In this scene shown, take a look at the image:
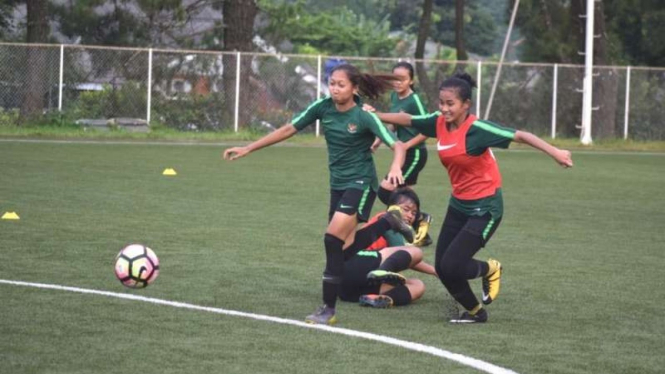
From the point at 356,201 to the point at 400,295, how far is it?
2.74 feet

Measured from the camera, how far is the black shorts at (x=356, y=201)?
889 centimetres

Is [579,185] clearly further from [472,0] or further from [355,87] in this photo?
[472,0]

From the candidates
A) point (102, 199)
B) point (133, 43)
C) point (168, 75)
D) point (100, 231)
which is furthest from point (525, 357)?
point (133, 43)

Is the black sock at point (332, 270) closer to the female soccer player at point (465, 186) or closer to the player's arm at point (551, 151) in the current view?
the female soccer player at point (465, 186)

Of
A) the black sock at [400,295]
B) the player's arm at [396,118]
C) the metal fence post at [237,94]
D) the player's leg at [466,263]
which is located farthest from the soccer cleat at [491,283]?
the metal fence post at [237,94]

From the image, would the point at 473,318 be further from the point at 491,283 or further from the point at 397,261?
the point at 397,261

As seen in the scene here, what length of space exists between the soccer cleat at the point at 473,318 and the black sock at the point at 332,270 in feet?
2.66

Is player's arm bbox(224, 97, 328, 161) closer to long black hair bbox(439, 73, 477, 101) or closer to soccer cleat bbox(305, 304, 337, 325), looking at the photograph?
long black hair bbox(439, 73, 477, 101)

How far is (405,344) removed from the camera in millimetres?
7738

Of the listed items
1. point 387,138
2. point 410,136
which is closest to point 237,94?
point 410,136

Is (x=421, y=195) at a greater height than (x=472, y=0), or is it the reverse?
(x=472, y=0)

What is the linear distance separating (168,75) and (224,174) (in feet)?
40.3

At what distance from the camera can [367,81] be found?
9.14 metres

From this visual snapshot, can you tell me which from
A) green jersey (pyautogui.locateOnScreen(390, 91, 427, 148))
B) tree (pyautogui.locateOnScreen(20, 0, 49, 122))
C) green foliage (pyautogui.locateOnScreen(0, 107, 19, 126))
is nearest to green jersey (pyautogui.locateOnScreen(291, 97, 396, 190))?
green jersey (pyautogui.locateOnScreen(390, 91, 427, 148))
